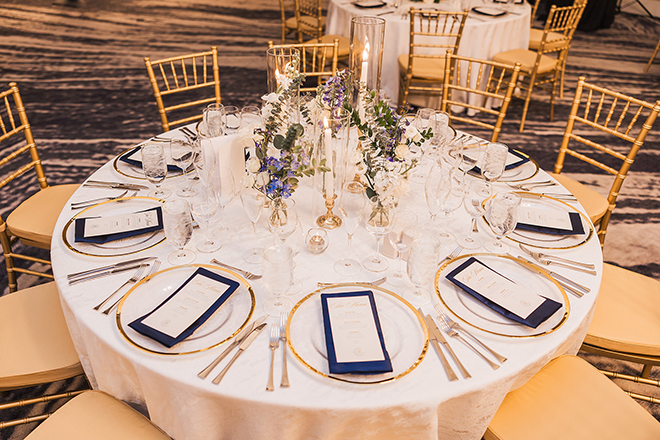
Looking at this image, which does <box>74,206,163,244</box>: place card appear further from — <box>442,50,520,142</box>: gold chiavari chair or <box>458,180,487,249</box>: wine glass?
<box>442,50,520,142</box>: gold chiavari chair

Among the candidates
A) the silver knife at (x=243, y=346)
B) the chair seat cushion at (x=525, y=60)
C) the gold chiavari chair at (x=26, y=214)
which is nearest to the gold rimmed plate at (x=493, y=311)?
the silver knife at (x=243, y=346)

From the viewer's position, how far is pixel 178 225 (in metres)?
1.31

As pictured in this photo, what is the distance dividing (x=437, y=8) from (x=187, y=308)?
14.1ft

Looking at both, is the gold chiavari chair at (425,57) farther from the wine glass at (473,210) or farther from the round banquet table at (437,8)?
the wine glass at (473,210)

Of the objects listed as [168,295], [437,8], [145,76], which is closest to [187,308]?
[168,295]

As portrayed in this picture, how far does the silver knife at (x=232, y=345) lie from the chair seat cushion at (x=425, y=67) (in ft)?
11.1

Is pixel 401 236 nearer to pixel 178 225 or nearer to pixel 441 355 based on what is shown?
pixel 441 355

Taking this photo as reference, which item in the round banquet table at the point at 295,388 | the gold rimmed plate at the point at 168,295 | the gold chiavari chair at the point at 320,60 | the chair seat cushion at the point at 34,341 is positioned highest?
the gold chiavari chair at the point at 320,60

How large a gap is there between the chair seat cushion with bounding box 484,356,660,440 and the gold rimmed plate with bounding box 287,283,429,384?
0.39 m

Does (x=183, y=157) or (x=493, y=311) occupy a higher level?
(x=183, y=157)

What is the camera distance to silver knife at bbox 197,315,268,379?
1050 mm

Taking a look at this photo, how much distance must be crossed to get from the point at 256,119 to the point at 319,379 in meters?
1.38

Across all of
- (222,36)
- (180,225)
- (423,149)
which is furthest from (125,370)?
(222,36)

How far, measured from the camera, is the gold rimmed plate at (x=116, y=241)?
1.42 metres
